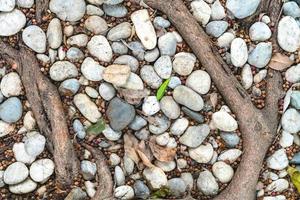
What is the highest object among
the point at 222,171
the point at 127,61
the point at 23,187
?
the point at 127,61

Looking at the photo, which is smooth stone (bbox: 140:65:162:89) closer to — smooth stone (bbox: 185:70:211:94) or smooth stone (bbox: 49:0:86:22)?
smooth stone (bbox: 185:70:211:94)

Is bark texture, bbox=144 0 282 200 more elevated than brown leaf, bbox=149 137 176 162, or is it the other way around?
bark texture, bbox=144 0 282 200

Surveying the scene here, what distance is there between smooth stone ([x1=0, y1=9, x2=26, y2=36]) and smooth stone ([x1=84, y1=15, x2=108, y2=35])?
0.81 feet

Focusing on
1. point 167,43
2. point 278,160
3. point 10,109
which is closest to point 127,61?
point 167,43

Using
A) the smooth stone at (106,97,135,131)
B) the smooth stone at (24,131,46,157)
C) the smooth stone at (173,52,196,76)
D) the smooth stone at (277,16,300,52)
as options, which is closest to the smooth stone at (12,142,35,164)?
the smooth stone at (24,131,46,157)

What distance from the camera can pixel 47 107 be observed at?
6.74ft

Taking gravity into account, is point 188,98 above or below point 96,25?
below

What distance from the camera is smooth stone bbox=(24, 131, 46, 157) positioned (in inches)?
80.7

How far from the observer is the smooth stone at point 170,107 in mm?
2074

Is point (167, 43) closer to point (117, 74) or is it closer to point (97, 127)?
point (117, 74)

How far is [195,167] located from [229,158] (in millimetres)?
142

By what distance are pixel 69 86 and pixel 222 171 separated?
69cm

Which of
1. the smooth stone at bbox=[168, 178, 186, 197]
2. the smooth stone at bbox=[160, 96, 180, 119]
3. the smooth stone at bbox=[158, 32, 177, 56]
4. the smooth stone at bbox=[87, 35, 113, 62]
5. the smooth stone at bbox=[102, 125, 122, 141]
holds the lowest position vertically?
the smooth stone at bbox=[168, 178, 186, 197]

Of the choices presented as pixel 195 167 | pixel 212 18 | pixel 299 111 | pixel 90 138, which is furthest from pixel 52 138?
pixel 299 111
